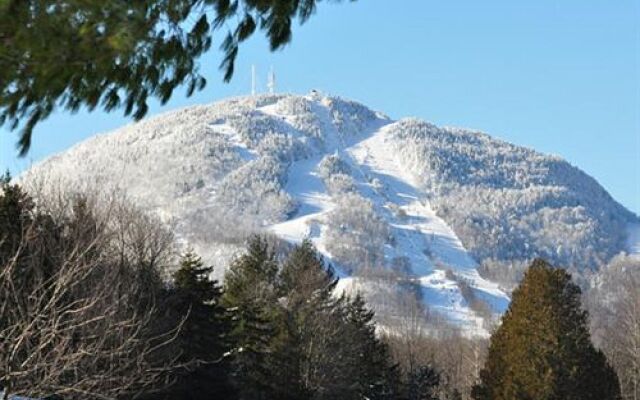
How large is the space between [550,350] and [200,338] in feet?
32.4

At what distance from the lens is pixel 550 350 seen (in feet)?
93.2

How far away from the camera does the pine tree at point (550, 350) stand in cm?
2819

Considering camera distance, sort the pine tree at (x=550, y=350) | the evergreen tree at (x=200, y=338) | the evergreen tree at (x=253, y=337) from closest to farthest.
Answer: the evergreen tree at (x=200, y=338) → the pine tree at (x=550, y=350) → the evergreen tree at (x=253, y=337)

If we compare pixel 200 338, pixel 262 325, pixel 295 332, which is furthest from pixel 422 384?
pixel 200 338

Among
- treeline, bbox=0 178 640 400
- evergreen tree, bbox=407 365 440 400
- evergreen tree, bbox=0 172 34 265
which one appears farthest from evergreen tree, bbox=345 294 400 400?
evergreen tree, bbox=0 172 34 265

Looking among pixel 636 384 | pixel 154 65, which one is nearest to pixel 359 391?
pixel 636 384

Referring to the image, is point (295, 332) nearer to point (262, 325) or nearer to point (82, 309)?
point (262, 325)

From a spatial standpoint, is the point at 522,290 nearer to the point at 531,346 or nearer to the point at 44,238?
the point at 531,346

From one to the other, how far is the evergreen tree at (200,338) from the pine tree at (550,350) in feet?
27.2

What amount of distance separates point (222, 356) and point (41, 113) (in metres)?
23.8

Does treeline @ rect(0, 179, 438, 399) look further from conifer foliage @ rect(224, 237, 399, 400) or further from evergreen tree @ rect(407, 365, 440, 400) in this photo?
evergreen tree @ rect(407, 365, 440, 400)

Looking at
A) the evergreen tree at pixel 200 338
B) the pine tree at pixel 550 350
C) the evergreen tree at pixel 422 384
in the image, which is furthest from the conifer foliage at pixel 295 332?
the evergreen tree at pixel 422 384

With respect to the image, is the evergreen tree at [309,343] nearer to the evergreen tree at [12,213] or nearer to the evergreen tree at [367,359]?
the evergreen tree at [367,359]

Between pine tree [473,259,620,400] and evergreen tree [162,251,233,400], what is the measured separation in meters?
8.28
